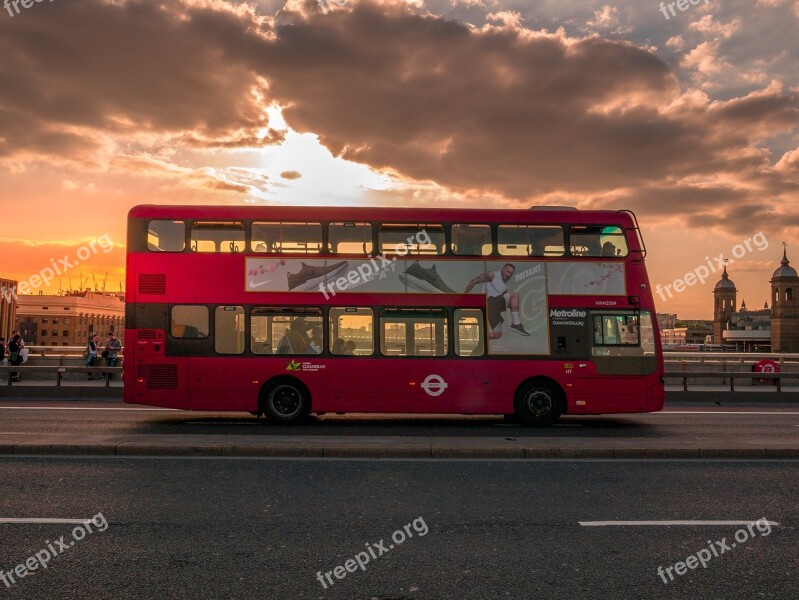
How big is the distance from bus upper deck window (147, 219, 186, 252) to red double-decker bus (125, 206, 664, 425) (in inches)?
0.9

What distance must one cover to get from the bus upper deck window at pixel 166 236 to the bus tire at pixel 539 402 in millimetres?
7251

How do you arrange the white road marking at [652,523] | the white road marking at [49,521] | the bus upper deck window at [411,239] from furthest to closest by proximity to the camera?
1. the bus upper deck window at [411,239]
2. the white road marking at [652,523]
3. the white road marking at [49,521]

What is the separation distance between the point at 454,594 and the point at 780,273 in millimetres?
163921

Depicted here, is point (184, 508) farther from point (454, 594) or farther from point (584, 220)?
point (584, 220)

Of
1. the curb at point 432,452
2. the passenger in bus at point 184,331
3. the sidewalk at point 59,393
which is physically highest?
the passenger in bus at point 184,331

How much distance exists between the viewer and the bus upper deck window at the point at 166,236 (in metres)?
13.8

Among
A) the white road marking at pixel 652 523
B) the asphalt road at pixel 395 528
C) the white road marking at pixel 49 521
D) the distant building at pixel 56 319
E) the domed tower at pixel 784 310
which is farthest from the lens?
the distant building at pixel 56 319

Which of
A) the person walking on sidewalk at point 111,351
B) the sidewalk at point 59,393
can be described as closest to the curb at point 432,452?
the sidewalk at point 59,393

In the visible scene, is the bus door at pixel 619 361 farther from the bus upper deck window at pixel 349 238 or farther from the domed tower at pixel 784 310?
the domed tower at pixel 784 310

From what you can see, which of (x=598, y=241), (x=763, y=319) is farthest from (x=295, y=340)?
(x=763, y=319)

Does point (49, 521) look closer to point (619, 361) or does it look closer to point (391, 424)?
point (391, 424)

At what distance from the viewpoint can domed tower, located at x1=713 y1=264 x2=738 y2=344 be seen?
176m

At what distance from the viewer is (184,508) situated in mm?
6828

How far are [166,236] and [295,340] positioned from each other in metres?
3.22
